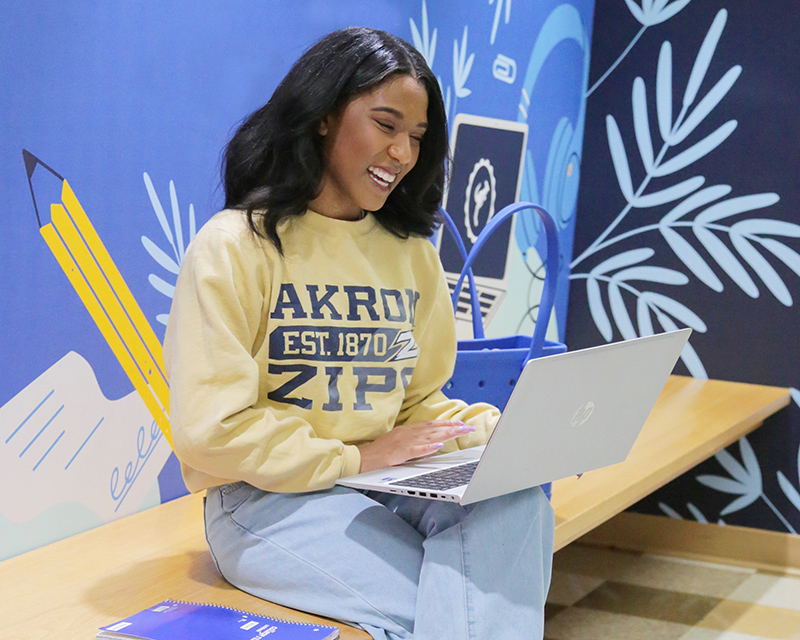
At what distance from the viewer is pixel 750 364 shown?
280 centimetres

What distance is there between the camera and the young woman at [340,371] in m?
1.07

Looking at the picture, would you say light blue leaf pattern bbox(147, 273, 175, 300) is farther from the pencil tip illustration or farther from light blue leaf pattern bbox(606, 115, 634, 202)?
light blue leaf pattern bbox(606, 115, 634, 202)

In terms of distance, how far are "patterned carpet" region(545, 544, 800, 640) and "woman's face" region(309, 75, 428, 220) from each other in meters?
1.27

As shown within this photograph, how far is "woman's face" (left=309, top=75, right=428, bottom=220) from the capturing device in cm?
126

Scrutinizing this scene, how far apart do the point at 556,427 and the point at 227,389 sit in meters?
0.41

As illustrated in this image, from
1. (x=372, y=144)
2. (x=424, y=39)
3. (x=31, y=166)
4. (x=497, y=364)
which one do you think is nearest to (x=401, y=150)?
(x=372, y=144)

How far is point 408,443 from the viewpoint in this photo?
1230 mm

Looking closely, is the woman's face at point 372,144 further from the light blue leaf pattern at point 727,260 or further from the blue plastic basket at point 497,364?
the light blue leaf pattern at point 727,260

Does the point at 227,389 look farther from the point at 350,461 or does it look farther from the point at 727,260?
the point at 727,260

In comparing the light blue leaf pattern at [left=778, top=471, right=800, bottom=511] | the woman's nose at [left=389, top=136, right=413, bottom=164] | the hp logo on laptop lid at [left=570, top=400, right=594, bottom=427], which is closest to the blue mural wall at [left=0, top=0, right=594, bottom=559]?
the woman's nose at [left=389, top=136, right=413, bottom=164]

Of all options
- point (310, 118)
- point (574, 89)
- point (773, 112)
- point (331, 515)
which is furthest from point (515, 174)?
point (331, 515)

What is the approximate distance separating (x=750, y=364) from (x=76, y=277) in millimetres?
2138

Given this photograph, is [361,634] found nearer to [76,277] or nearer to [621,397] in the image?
[621,397]

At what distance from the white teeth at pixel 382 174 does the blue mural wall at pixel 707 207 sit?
1.82m
